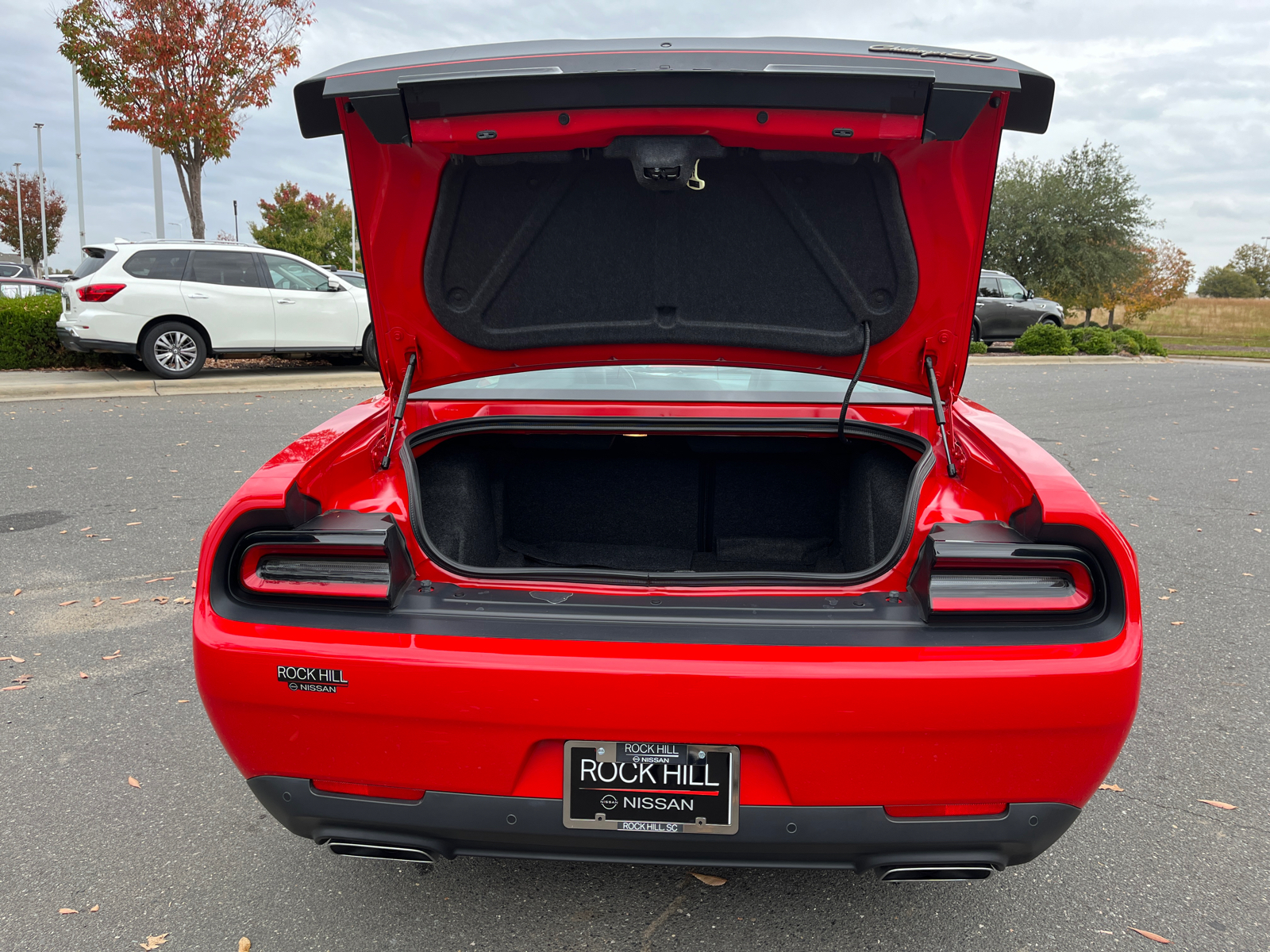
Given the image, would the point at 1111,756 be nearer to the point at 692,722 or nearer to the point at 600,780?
the point at 692,722

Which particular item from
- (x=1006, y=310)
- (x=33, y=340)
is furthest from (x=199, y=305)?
(x=1006, y=310)

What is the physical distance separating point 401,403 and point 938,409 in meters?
1.41

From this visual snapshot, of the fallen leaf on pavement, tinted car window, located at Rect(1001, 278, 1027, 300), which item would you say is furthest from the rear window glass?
tinted car window, located at Rect(1001, 278, 1027, 300)

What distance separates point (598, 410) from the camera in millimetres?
2518

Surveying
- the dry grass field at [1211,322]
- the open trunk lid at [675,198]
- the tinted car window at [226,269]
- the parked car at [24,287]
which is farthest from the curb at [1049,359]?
the parked car at [24,287]

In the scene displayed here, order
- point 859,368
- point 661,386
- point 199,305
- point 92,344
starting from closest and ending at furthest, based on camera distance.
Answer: point 859,368 < point 661,386 < point 92,344 < point 199,305

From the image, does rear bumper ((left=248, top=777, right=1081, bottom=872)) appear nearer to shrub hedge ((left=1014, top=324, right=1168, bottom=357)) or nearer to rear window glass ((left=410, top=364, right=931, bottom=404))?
rear window glass ((left=410, top=364, right=931, bottom=404))

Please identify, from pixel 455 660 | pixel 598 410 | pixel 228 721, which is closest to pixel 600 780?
pixel 455 660

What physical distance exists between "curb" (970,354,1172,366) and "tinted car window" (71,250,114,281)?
14268 millimetres

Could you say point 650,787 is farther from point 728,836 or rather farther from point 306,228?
point 306,228

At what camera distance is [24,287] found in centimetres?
1992

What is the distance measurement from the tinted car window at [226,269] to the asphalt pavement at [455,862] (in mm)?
7431

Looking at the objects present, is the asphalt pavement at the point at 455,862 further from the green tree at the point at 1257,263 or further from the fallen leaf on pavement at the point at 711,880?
the green tree at the point at 1257,263

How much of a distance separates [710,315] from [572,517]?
1006mm
